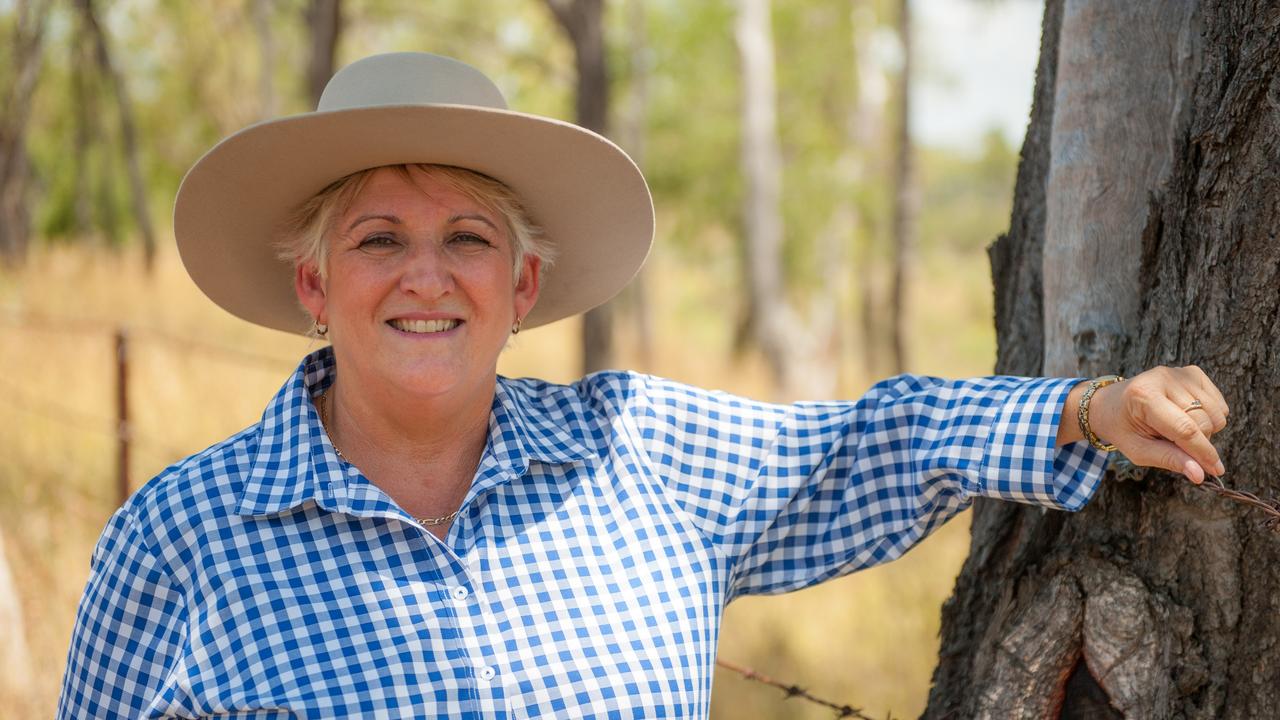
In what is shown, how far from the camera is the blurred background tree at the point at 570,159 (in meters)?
5.27

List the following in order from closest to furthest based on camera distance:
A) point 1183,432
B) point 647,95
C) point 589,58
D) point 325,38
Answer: point 1183,432 → point 589,58 → point 325,38 → point 647,95

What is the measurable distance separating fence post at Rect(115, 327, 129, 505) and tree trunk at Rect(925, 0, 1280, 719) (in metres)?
3.77

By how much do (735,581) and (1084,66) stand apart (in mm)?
1112

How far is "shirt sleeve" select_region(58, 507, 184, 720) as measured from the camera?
1.82 m

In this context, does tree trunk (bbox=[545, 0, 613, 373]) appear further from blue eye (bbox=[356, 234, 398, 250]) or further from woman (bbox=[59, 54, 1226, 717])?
blue eye (bbox=[356, 234, 398, 250])

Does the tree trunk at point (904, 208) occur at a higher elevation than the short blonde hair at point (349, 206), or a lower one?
higher

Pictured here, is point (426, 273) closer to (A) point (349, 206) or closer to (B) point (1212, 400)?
(A) point (349, 206)

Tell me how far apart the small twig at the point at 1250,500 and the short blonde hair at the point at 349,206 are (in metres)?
1.21

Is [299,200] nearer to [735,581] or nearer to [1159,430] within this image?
[735,581]

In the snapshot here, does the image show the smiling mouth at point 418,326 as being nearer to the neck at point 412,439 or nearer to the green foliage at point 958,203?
the neck at point 412,439

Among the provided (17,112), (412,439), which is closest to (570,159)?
(412,439)

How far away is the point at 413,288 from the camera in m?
1.96

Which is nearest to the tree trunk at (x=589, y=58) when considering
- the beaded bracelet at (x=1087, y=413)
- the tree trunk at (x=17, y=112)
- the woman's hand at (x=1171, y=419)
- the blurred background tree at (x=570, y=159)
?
the blurred background tree at (x=570, y=159)

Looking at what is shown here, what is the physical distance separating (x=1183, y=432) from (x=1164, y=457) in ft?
0.20
